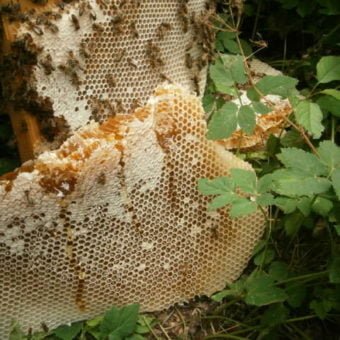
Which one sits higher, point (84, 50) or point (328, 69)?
point (84, 50)

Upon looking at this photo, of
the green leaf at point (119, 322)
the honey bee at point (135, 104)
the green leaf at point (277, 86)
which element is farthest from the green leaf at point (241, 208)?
the honey bee at point (135, 104)

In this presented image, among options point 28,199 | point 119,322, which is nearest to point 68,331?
point 119,322

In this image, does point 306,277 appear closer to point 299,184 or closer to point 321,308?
point 321,308

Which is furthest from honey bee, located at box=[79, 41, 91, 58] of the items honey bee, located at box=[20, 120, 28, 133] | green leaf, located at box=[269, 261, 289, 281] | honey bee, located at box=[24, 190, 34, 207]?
green leaf, located at box=[269, 261, 289, 281]

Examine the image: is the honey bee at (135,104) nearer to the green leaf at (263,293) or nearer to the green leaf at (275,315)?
the green leaf at (263,293)

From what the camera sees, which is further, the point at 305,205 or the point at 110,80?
the point at 110,80

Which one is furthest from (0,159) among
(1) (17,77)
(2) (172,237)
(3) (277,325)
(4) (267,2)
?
(4) (267,2)
